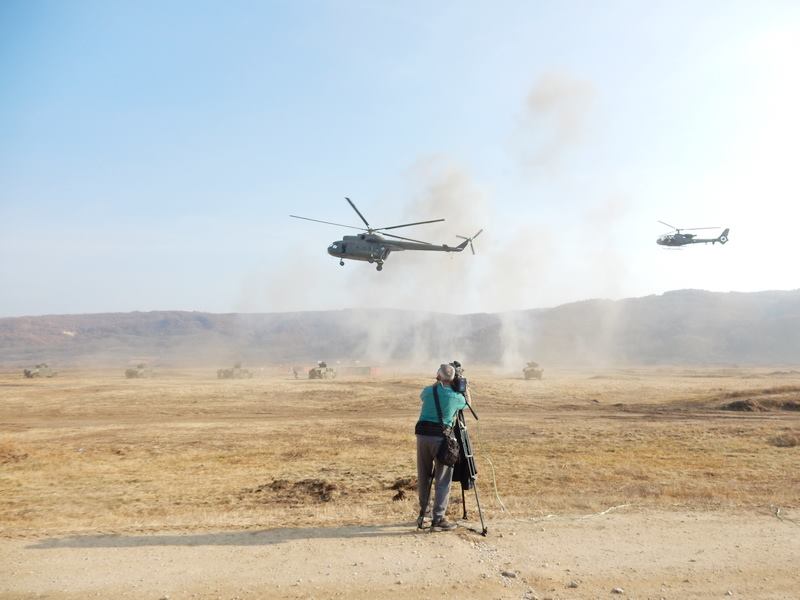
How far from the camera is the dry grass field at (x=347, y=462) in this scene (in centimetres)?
1059

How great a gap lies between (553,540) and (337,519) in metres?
3.27

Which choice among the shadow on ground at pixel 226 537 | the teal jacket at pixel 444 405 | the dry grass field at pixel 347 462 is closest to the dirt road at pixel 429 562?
the shadow on ground at pixel 226 537

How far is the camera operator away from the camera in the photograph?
8.62 meters

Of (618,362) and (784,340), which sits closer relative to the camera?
(618,362)

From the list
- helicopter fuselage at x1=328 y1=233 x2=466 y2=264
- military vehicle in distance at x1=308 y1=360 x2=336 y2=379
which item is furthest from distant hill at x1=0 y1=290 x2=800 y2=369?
helicopter fuselage at x1=328 y1=233 x2=466 y2=264

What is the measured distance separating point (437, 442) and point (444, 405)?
53 centimetres

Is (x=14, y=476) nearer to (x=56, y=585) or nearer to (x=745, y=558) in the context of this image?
(x=56, y=585)

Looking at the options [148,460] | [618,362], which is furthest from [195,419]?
[618,362]

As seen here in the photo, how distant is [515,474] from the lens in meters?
14.3

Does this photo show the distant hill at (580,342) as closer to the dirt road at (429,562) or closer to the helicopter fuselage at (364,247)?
the helicopter fuselage at (364,247)

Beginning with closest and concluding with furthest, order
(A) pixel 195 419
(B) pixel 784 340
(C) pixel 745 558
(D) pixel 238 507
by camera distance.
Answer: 1. (C) pixel 745 558
2. (D) pixel 238 507
3. (A) pixel 195 419
4. (B) pixel 784 340

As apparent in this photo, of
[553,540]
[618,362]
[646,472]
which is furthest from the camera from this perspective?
[618,362]

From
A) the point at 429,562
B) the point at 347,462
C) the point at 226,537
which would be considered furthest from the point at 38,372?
the point at 429,562

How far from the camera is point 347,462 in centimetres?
1677
